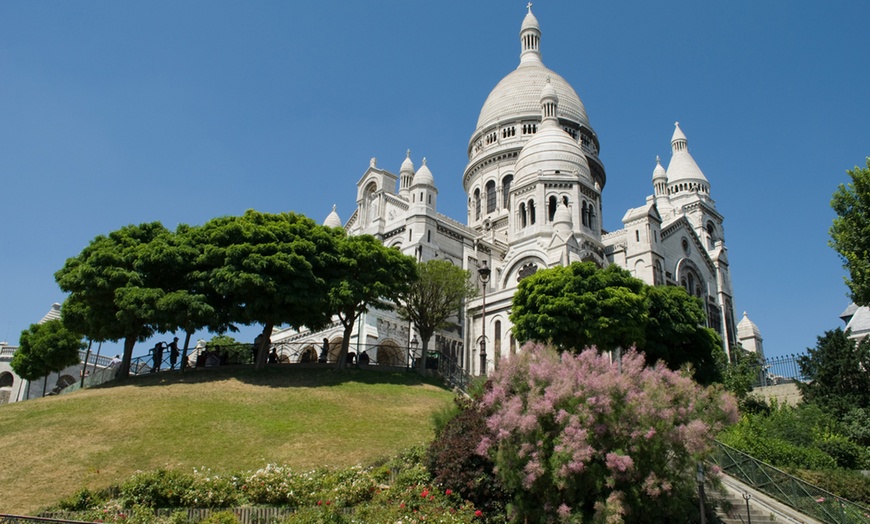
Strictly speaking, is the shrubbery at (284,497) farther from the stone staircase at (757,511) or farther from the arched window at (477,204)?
the arched window at (477,204)

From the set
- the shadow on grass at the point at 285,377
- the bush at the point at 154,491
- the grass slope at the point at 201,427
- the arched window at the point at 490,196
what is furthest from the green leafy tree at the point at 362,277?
the arched window at the point at 490,196

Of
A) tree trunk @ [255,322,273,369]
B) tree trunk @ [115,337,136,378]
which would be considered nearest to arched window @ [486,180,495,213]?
tree trunk @ [255,322,273,369]

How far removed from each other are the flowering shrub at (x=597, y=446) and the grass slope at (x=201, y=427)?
6.07m

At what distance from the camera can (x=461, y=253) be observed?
174 feet

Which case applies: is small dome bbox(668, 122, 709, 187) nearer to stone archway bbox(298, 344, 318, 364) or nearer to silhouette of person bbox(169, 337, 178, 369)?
stone archway bbox(298, 344, 318, 364)

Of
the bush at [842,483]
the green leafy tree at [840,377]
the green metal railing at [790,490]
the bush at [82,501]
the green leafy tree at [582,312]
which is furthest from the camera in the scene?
the green leafy tree at [582,312]

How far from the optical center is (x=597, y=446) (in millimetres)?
16016

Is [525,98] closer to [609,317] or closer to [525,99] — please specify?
[525,99]

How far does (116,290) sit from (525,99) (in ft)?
165

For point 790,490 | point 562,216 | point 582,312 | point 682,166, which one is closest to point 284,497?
point 790,490

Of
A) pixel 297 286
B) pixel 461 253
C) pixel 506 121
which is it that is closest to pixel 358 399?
pixel 297 286

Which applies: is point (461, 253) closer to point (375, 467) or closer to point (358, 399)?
point (358, 399)

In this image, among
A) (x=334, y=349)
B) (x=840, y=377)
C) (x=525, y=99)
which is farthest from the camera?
(x=525, y=99)

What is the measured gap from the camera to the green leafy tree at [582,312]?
3403 centimetres
